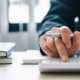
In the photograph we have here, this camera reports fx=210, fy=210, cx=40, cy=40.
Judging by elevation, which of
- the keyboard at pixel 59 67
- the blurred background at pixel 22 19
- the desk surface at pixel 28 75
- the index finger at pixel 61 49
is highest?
the blurred background at pixel 22 19

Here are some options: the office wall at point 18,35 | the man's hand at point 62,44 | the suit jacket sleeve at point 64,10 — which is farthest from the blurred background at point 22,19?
the man's hand at point 62,44

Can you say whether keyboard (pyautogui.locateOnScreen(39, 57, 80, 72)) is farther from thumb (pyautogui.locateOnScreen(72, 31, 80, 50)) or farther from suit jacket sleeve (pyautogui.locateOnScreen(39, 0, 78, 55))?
suit jacket sleeve (pyautogui.locateOnScreen(39, 0, 78, 55))

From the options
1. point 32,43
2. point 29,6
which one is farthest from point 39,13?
point 32,43

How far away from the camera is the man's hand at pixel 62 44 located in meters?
0.62

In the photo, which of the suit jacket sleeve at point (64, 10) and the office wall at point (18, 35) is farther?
the office wall at point (18, 35)

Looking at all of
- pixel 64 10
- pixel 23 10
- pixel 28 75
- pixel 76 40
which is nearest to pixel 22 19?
pixel 23 10

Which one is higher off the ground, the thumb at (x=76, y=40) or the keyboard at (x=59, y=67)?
the thumb at (x=76, y=40)

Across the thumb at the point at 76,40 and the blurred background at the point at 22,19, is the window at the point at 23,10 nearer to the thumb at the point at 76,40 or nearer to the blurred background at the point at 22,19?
the blurred background at the point at 22,19

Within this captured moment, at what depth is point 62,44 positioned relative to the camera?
0.62 meters

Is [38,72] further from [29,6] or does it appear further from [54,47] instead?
[29,6]

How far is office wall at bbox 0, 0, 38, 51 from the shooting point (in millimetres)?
1400

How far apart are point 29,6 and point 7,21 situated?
0.18 metres

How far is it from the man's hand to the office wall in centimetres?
73

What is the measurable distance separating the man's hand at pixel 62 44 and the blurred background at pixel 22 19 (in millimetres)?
727
